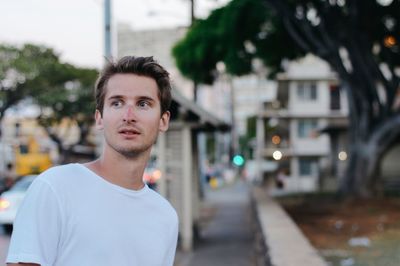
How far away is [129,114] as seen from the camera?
2.36m

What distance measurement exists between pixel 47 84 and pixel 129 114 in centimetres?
3730

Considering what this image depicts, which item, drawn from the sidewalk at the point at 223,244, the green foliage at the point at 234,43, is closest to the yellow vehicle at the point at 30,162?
the green foliage at the point at 234,43

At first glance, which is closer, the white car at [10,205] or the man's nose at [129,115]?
the man's nose at [129,115]

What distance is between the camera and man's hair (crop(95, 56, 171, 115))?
2400 mm

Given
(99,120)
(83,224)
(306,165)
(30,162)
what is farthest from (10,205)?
(30,162)

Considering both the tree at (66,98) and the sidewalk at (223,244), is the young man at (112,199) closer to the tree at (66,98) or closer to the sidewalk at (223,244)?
the sidewalk at (223,244)

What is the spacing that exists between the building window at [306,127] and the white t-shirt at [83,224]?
149 ft

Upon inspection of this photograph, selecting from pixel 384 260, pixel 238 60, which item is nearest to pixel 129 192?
→ pixel 384 260

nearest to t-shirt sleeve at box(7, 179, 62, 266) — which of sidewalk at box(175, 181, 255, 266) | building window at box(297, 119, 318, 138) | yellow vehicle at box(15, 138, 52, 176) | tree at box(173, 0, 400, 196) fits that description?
sidewalk at box(175, 181, 255, 266)

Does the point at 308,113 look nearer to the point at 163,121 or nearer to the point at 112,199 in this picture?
the point at 163,121

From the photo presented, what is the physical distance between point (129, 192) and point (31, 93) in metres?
36.6

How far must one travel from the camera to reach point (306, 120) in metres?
46.9

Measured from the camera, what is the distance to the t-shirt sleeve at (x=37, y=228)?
6.68 feet

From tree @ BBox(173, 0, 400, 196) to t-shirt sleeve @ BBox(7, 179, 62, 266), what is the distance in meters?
15.4
